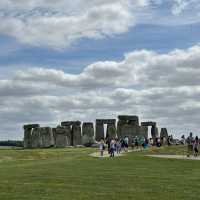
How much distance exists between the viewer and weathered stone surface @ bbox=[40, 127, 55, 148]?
248ft

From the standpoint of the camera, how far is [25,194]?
17984 millimetres

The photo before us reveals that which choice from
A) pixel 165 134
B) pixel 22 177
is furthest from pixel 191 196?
pixel 165 134

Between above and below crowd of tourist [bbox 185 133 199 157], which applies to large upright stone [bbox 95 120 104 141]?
above

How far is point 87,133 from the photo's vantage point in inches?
3063

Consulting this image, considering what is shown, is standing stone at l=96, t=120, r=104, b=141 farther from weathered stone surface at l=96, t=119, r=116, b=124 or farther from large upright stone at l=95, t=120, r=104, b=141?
weathered stone surface at l=96, t=119, r=116, b=124

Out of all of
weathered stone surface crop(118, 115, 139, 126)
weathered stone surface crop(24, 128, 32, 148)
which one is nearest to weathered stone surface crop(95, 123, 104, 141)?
weathered stone surface crop(118, 115, 139, 126)

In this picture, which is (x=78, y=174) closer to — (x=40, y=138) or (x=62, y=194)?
(x=62, y=194)

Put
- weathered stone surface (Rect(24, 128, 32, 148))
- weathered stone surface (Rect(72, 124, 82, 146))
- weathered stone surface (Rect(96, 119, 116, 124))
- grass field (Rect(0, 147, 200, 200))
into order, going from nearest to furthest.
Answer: grass field (Rect(0, 147, 200, 200))
weathered stone surface (Rect(24, 128, 32, 148))
weathered stone surface (Rect(72, 124, 82, 146))
weathered stone surface (Rect(96, 119, 116, 124))

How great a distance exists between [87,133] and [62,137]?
138 inches

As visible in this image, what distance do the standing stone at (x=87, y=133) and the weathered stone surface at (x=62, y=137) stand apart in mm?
1886

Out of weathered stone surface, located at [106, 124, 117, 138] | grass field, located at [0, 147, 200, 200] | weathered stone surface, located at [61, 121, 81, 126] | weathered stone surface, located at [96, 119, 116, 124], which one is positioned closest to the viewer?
grass field, located at [0, 147, 200, 200]

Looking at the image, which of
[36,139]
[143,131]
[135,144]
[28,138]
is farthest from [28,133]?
[135,144]

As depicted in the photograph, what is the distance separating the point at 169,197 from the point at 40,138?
59393mm

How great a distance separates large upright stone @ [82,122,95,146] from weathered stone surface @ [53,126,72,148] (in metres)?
1.89
